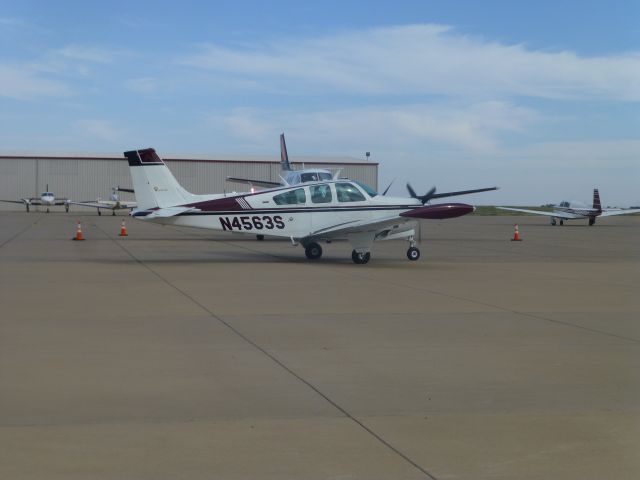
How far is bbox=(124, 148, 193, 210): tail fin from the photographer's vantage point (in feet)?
66.6

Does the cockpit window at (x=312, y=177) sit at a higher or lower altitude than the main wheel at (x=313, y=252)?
higher

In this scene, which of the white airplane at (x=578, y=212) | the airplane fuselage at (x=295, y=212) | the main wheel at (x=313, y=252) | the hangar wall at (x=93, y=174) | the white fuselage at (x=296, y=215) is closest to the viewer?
the airplane fuselage at (x=295, y=212)

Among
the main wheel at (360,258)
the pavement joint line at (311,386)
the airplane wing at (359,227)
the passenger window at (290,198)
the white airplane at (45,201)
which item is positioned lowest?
the pavement joint line at (311,386)

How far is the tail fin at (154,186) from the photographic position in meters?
20.3

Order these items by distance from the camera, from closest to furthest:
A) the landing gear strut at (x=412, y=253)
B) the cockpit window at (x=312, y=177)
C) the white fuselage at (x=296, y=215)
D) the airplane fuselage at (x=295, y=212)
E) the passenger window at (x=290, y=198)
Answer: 1. the airplane fuselage at (x=295, y=212)
2. the white fuselage at (x=296, y=215)
3. the passenger window at (x=290, y=198)
4. the landing gear strut at (x=412, y=253)
5. the cockpit window at (x=312, y=177)

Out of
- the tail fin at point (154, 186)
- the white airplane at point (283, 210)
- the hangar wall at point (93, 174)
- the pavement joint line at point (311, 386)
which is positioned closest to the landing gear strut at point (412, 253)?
the white airplane at point (283, 210)

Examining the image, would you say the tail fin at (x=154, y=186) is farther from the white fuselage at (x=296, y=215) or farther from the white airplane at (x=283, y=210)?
the white fuselage at (x=296, y=215)

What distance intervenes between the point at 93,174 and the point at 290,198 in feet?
217

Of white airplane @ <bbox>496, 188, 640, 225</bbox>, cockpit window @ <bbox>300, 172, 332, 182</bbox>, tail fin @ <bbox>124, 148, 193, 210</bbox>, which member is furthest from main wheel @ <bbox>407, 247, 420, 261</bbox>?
white airplane @ <bbox>496, 188, 640, 225</bbox>

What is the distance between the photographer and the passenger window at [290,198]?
20688 millimetres

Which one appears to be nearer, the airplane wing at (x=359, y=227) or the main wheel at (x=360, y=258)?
the airplane wing at (x=359, y=227)

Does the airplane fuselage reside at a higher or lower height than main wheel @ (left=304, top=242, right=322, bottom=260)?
higher

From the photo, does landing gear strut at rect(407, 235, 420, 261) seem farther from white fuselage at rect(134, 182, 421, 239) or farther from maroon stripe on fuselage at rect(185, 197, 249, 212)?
maroon stripe on fuselage at rect(185, 197, 249, 212)

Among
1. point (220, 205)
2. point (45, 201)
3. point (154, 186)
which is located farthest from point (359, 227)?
point (45, 201)
